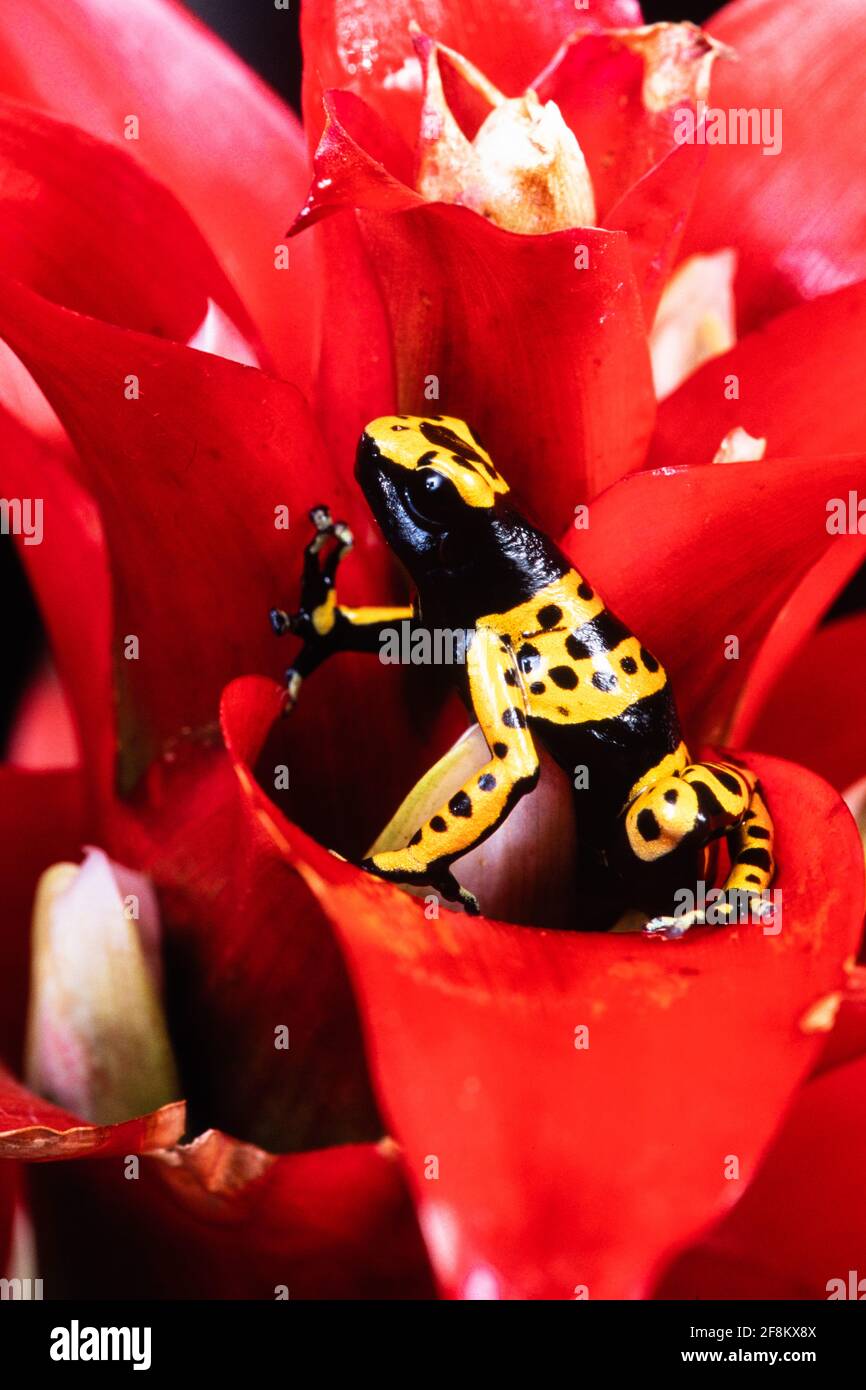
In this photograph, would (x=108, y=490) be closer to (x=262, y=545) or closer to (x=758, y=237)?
(x=262, y=545)

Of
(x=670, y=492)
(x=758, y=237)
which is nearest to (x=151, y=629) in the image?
(x=670, y=492)

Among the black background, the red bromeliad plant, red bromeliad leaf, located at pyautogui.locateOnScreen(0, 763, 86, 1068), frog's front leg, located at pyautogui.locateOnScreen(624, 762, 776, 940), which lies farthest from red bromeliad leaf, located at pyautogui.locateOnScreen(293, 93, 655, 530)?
the black background

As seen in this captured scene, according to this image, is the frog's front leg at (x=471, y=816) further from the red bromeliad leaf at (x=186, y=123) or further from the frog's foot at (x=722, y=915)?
the red bromeliad leaf at (x=186, y=123)

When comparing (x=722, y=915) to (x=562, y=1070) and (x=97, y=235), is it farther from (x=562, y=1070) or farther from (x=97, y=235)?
(x=97, y=235)

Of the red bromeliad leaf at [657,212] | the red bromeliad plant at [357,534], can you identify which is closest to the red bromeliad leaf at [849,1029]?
the red bromeliad plant at [357,534]

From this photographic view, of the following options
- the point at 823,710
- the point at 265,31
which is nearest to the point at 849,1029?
the point at 823,710

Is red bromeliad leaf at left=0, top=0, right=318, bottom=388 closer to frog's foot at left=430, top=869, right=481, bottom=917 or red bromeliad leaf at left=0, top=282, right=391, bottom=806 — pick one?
red bromeliad leaf at left=0, top=282, right=391, bottom=806
